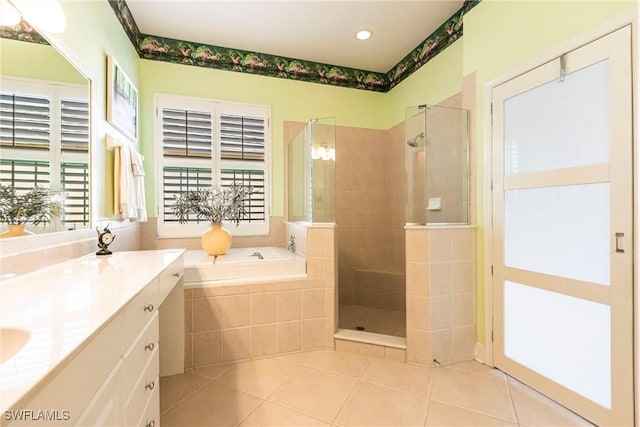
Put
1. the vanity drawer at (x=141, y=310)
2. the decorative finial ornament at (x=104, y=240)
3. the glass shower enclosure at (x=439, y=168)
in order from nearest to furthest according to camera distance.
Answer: the vanity drawer at (x=141, y=310), the decorative finial ornament at (x=104, y=240), the glass shower enclosure at (x=439, y=168)

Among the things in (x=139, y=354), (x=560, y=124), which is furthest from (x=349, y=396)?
(x=560, y=124)

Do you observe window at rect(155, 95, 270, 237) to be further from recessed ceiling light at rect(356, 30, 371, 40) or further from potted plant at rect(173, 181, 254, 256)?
recessed ceiling light at rect(356, 30, 371, 40)

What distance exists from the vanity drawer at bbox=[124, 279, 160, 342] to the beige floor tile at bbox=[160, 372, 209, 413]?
879 millimetres

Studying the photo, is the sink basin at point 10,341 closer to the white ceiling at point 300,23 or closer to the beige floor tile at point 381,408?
the beige floor tile at point 381,408

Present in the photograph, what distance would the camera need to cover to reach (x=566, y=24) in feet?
5.14

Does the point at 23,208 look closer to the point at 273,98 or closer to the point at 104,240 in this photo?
the point at 104,240

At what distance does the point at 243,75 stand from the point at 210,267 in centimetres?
213

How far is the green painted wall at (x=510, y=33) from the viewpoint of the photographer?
1.49 meters

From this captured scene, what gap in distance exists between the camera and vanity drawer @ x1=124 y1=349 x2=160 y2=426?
2.96 ft

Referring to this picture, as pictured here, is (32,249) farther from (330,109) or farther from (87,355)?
(330,109)

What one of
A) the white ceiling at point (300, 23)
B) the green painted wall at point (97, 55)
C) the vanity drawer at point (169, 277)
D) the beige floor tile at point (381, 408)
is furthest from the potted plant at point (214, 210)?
the beige floor tile at point (381, 408)

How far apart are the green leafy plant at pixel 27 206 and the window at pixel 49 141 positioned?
0.10 ft

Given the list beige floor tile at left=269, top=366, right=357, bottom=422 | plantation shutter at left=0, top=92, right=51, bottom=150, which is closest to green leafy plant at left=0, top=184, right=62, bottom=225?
plantation shutter at left=0, top=92, right=51, bottom=150

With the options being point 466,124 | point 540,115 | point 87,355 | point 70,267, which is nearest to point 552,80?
point 540,115
